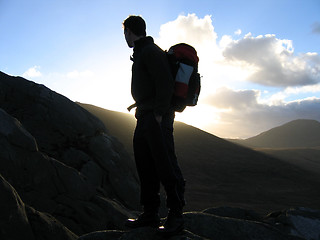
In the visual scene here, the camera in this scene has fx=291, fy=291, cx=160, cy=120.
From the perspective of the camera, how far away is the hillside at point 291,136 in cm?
9743

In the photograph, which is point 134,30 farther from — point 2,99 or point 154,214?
point 2,99

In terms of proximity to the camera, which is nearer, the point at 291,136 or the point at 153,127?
the point at 153,127

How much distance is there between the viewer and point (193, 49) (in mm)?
3301

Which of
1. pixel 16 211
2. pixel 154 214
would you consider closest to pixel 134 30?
pixel 154 214

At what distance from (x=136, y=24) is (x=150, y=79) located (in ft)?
2.23

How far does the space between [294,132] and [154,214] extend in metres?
115

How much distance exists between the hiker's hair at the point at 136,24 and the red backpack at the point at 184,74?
409mm

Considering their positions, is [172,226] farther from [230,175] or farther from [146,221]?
[230,175]

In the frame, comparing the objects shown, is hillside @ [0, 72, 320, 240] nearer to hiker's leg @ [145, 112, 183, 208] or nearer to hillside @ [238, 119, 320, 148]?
hiker's leg @ [145, 112, 183, 208]

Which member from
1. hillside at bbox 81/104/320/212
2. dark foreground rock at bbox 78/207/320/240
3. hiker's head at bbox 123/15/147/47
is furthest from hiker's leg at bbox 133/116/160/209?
hillside at bbox 81/104/320/212

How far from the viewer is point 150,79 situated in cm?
324

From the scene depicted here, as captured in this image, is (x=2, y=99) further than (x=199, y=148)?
No

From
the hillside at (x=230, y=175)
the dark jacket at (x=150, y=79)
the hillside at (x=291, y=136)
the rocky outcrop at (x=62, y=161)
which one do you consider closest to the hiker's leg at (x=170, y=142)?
the dark jacket at (x=150, y=79)

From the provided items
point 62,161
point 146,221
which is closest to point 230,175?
point 62,161
